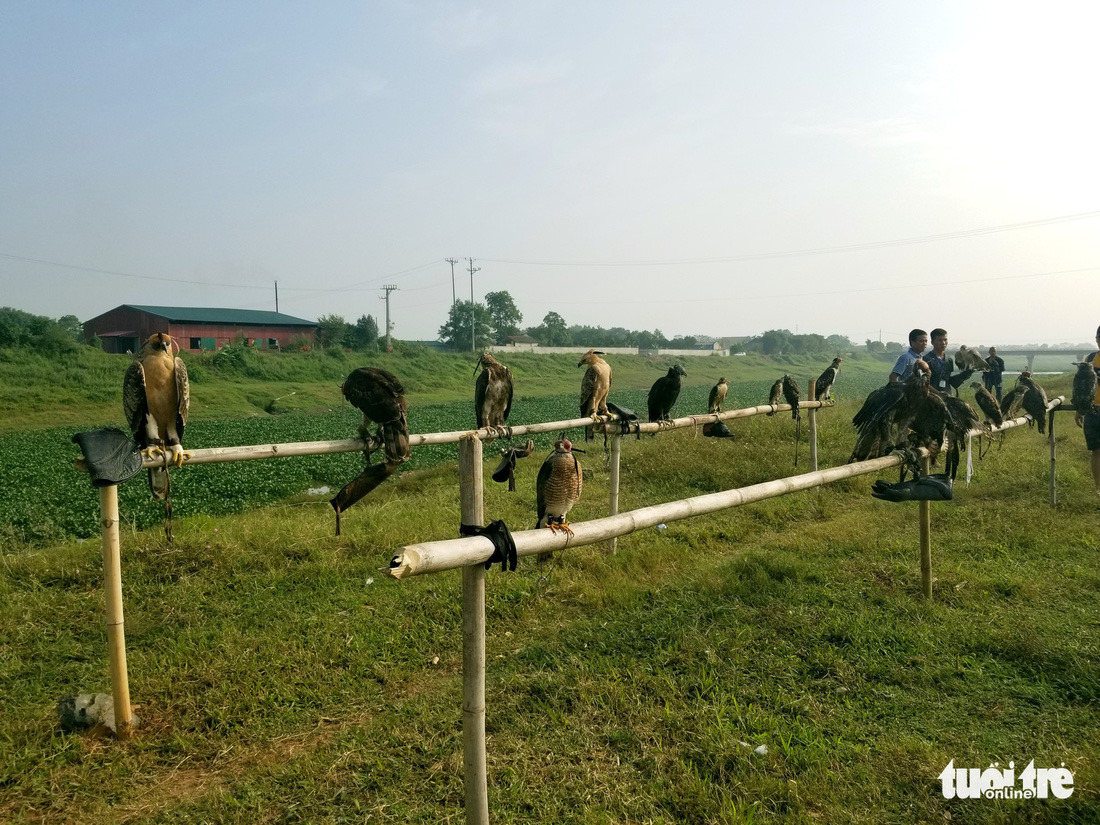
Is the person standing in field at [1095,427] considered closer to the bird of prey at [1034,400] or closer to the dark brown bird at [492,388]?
the bird of prey at [1034,400]

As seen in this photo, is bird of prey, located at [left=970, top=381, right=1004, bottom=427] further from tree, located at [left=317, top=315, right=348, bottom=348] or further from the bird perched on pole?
tree, located at [left=317, top=315, right=348, bottom=348]

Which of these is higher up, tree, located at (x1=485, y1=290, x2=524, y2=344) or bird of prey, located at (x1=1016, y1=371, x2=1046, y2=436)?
tree, located at (x1=485, y1=290, x2=524, y2=344)

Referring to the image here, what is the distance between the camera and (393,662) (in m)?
4.52

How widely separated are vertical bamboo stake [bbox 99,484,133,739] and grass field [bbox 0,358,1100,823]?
16 cm

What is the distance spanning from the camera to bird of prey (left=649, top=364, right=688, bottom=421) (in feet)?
27.7

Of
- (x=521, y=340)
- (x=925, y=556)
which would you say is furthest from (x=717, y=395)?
(x=521, y=340)

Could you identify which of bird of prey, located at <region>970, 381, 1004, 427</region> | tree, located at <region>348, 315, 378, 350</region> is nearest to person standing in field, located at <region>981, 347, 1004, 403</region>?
bird of prey, located at <region>970, 381, 1004, 427</region>

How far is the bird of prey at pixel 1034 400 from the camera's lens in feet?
31.4

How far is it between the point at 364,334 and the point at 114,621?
4387cm

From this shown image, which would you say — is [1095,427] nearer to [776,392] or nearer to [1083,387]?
[1083,387]

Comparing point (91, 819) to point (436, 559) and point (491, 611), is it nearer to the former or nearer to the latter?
point (436, 559)

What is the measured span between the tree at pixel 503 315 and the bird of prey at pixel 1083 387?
2281 inches

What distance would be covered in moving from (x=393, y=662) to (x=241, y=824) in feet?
5.14

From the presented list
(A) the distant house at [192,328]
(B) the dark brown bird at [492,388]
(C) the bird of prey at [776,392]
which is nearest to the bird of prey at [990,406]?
(C) the bird of prey at [776,392]
